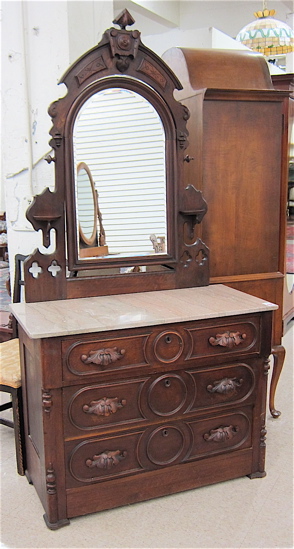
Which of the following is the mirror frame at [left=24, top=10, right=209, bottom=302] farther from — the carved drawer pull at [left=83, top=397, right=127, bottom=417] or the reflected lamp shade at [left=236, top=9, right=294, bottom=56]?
the reflected lamp shade at [left=236, top=9, right=294, bottom=56]

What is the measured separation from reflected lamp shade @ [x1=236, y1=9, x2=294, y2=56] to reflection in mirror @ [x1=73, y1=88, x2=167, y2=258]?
3.59m

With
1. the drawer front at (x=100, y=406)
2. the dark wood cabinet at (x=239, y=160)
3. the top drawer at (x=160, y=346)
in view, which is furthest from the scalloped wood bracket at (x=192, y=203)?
the drawer front at (x=100, y=406)

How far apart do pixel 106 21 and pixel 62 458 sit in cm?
247

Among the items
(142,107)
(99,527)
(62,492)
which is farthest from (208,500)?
(142,107)

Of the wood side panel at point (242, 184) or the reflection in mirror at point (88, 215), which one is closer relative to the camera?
the reflection in mirror at point (88, 215)

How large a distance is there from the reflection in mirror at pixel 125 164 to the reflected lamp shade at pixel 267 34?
3.59 metres

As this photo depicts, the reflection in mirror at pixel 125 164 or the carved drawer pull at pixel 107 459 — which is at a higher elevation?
the reflection in mirror at pixel 125 164

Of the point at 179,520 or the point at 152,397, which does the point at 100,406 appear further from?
the point at 179,520

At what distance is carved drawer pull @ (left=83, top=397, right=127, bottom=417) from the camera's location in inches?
76.4

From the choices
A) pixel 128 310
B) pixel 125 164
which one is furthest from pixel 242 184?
pixel 128 310

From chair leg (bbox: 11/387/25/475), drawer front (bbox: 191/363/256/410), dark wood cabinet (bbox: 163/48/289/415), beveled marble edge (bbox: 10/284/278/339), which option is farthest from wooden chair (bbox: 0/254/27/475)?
dark wood cabinet (bbox: 163/48/289/415)

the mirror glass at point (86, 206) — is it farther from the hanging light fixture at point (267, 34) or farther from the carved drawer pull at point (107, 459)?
the hanging light fixture at point (267, 34)

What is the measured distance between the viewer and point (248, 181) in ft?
8.28

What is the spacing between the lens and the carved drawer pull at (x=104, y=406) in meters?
1.94
